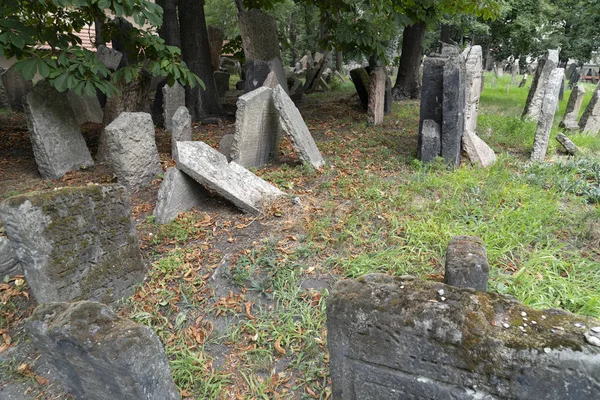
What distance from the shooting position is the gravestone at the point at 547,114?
5.97m

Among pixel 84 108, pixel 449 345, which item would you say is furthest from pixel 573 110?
pixel 84 108

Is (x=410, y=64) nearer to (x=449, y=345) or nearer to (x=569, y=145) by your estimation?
(x=569, y=145)

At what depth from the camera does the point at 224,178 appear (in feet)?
15.0

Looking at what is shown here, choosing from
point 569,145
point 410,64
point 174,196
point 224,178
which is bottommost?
point 569,145

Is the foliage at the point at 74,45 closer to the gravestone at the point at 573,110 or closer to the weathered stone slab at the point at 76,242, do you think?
the weathered stone slab at the point at 76,242

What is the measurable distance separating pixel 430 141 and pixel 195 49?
5683 mm

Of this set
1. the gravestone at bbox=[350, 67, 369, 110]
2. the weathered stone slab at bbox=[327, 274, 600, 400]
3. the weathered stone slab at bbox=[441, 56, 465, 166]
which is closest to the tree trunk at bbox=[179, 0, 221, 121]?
the gravestone at bbox=[350, 67, 369, 110]

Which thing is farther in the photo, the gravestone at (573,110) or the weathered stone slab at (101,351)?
the gravestone at (573,110)

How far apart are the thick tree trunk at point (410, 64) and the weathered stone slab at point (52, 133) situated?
29.2 ft

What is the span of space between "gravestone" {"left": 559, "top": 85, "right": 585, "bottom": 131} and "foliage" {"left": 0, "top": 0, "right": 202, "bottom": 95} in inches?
298

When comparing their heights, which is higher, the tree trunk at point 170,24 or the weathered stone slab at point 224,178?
the tree trunk at point 170,24

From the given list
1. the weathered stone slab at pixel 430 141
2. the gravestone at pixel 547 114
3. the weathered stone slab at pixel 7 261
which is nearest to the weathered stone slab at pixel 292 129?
the weathered stone slab at pixel 430 141

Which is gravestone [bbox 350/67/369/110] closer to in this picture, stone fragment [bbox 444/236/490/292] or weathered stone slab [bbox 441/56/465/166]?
weathered stone slab [bbox 441/56/465/166]

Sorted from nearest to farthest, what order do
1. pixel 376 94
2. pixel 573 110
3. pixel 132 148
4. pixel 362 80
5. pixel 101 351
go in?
pixel 101 351 → pixel 132 148 → pixel 376 94 → pixel 573 110 → pixel 362 80
